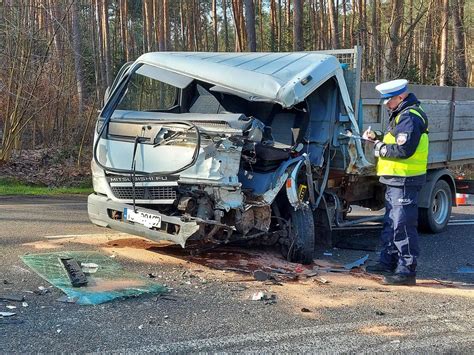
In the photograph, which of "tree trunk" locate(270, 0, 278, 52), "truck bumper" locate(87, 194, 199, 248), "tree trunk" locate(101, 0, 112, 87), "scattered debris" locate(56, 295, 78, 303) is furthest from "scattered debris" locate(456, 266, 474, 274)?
"tree trunk" locate(270, 0, 278, 52)

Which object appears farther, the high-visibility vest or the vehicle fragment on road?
the high-visibility vest

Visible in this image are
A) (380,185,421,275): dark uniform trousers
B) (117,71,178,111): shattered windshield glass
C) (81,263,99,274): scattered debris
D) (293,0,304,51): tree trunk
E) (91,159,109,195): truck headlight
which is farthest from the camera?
(293,0,304,51): tree trunk

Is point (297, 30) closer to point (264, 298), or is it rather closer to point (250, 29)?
point (250, 29)

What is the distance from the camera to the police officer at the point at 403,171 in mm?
5824

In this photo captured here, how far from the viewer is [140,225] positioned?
589cm

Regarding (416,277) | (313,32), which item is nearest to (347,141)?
(416,277)

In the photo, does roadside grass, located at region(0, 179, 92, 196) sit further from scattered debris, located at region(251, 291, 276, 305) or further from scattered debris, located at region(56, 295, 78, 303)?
scattered debris, located at region(251, 291, 276, 305)

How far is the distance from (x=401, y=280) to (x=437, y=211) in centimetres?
364

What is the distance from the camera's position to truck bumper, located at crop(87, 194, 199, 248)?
5.55 meters

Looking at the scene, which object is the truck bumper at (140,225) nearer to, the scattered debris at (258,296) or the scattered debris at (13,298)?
the scattered debris at (258,296)

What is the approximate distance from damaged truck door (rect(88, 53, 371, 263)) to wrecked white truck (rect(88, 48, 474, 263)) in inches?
0.5

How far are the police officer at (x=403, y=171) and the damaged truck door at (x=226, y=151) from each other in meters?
0.87

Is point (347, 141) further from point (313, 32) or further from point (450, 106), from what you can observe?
point (313, 32)

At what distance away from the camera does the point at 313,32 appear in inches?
1325
